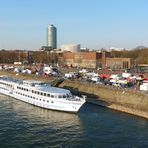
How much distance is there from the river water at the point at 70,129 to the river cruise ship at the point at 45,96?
978 mm

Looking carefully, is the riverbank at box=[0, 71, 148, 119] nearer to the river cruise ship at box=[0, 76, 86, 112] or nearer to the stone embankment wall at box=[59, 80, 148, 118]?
the stone embankment wall at box=[59, 80, 148, 118]

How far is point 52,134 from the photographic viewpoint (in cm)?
3809

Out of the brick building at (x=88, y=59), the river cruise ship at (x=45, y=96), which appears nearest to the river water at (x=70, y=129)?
the river cruise ship at (x=45, y=96)

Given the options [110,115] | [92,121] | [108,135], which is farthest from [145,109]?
[108,135]

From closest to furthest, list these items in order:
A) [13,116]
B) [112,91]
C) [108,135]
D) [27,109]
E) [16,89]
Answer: [108,135], [13,116], [27,109], [112,91], [16,89]

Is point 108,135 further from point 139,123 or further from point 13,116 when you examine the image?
point 13,116

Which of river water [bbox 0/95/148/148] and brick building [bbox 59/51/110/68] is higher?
brick building [bbox 59/51/110/68]

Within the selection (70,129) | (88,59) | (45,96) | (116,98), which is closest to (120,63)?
(88,59)

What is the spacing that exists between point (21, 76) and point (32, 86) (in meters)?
34.0

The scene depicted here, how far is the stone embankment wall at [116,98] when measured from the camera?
49031 mm

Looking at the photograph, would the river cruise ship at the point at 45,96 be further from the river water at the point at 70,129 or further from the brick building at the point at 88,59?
the brick building at the point at 88,59

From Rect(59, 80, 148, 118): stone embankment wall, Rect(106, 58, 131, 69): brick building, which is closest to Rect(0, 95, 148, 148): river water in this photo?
Rect(59, 80, 148, 118): stone embankment wall

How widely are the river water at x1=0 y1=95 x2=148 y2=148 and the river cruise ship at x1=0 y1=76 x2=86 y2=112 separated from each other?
38.5 inches

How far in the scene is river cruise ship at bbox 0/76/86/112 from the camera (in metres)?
49.5
